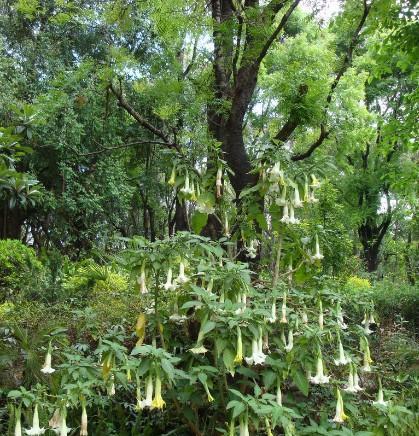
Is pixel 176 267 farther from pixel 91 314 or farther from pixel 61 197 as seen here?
pixel 61 197

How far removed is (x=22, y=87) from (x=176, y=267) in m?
8.98

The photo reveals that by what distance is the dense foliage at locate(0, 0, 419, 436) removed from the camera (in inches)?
110

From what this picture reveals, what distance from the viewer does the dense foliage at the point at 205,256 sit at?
2785mm

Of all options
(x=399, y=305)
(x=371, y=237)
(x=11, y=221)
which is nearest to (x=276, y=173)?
(x=399, y=305)

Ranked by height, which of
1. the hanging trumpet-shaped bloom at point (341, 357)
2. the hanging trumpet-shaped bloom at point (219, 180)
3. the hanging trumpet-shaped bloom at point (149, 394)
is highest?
the hanging trumpet-shaped bloom at point (219, 180)

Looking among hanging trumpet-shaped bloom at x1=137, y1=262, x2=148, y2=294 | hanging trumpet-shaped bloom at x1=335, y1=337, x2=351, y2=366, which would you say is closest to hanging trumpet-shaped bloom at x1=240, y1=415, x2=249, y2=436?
hanging trumpet-shaped bloom at x1=335, y1=337, x2=351, y2=366

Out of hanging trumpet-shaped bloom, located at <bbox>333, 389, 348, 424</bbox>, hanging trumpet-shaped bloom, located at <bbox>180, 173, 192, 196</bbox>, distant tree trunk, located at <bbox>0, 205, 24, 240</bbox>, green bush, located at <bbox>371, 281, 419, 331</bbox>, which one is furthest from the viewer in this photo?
distant tree trunk, located at <bbox>0, 205, 24, 240</bbox>

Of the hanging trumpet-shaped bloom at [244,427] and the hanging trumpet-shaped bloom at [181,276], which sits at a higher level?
the hanging trumpet-shaped bloom at [181,276]

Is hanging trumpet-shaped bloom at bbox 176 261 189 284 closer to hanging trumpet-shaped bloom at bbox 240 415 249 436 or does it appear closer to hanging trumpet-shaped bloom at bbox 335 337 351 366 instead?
hanging trumpet-shaped bloom at bbox 240 415 249 436

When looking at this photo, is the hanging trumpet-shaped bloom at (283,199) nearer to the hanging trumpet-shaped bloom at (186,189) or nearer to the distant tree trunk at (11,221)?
the hanging trumpet-shaped bloom at (186,189)

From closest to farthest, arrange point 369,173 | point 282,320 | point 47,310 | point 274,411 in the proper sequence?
point 274,411
point 282,320
point 47,310
point 369,173

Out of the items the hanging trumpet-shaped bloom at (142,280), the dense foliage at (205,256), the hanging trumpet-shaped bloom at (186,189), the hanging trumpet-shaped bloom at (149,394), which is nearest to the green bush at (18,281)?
the dense foliage at (205,256)

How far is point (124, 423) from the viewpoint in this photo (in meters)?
3.58

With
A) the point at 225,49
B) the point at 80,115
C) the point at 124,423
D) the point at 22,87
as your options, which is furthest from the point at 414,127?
the point at 22,87
